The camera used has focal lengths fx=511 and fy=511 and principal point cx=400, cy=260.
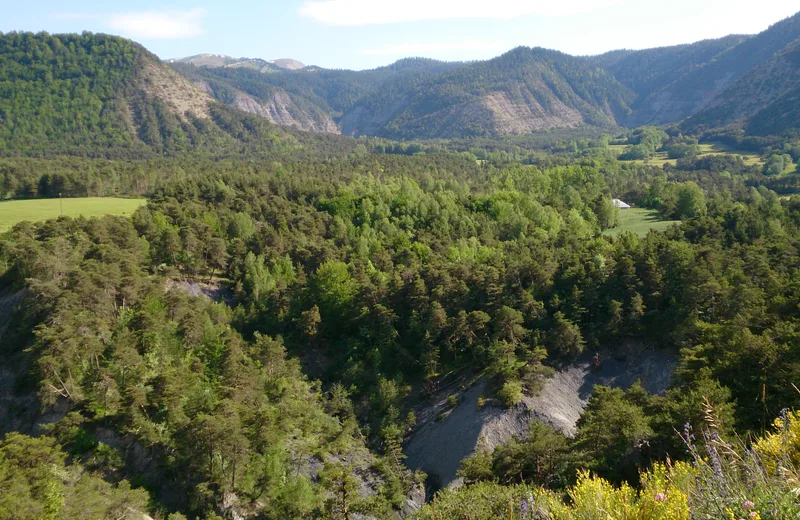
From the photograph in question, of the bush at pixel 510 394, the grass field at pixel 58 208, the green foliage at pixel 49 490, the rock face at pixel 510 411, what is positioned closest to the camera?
the green foliage at pixel 49 490

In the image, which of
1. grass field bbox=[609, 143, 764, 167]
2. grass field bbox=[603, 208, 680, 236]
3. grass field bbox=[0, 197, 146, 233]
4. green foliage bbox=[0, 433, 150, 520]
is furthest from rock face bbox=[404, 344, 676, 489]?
grass field bbox=[609, 143, 764, 167]

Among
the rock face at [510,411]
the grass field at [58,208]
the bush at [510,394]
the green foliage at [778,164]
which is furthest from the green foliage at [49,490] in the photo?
the green foliage at [778,164]

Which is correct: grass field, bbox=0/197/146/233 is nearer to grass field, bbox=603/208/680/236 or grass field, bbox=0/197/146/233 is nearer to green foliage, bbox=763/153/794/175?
grass field, bbox=603/208/680/236

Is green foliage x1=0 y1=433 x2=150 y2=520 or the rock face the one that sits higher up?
green foliage x1=0 y1=433 x2=150 y2=520

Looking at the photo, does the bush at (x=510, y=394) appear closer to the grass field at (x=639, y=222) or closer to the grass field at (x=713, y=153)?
the grass field at (x=639, y=222)

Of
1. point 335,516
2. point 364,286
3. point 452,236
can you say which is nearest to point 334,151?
point 452,236

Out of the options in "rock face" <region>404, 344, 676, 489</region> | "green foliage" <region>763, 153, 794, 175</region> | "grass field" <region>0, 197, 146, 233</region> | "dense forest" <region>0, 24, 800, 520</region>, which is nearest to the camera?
"dense forest" <region>0, 24, 800, 520</region>
